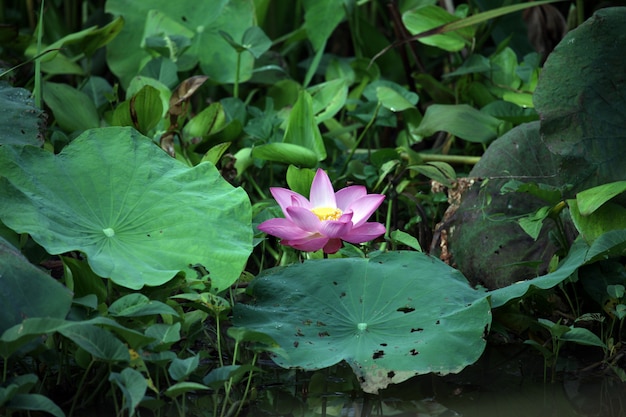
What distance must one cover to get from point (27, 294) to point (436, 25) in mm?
1338

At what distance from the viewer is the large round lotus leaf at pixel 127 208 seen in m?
1.08

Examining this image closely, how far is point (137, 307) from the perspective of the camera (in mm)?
989

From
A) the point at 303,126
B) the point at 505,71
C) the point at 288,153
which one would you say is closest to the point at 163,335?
the point at 288,153

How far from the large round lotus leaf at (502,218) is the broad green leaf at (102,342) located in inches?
29.0

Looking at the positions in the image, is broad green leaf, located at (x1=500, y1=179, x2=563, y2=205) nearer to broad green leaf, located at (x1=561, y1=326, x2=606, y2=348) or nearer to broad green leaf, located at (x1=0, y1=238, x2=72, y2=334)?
broad green leaf, located at (x1=561, y1=326, x2=606, y2=348)

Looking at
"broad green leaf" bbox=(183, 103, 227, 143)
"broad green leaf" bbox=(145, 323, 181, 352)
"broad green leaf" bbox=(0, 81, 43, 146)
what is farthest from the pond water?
"broad green leaf" bbox=(183, 103, 227, 143)

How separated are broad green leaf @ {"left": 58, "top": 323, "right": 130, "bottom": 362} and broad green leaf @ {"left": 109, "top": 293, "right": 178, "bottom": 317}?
7 centimetres

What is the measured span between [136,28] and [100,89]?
0.90ft

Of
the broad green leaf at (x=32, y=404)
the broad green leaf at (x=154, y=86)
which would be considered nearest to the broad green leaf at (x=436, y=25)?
the broad green leaf at (x=154, y=86)

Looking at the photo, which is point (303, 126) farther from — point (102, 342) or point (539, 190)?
point (102, 342)

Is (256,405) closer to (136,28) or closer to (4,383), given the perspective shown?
(4,383)

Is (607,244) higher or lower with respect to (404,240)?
higher

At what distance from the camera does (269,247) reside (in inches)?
59.9

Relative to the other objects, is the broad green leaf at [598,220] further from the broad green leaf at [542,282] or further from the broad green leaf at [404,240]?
the broad green leaf at [404,240]
